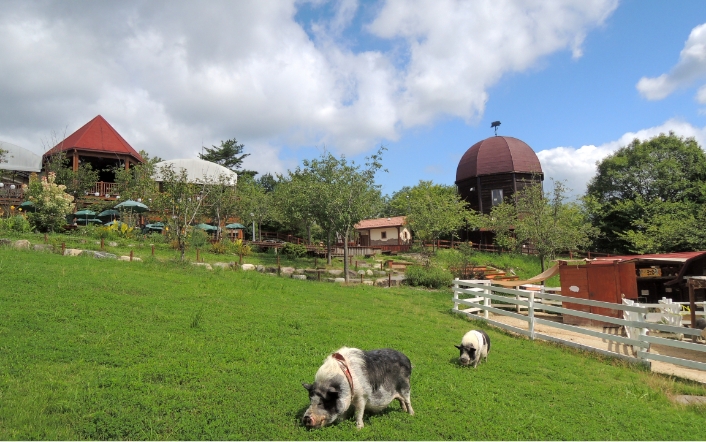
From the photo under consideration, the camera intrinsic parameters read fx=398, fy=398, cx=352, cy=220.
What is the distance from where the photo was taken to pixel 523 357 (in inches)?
313

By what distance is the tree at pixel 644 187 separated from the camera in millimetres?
33469

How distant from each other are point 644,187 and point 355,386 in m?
42.1

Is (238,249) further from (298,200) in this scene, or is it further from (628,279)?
(628,279)

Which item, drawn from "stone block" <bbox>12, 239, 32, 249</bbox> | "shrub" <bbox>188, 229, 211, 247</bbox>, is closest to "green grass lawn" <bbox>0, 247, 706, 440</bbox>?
"stone block" <bbox>12, 239, 32, 249</bbox>

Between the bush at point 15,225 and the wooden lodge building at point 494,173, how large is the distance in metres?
33.2

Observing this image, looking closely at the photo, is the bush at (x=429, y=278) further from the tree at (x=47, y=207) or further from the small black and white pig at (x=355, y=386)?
the tree at (x=47, y=207)

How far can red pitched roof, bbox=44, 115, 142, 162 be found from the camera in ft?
97.5

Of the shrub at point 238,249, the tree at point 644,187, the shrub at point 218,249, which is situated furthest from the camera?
the tree at point 644,187

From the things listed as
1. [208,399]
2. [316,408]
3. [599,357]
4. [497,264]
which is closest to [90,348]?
[208,399]

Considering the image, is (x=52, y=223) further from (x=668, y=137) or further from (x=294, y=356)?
(x=668, y=137)

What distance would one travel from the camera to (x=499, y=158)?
38.4 m

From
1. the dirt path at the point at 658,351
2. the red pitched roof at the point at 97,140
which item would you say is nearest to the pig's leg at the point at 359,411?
the dirt path at the point at 658,351

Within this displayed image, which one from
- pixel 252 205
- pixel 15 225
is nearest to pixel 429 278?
pixel 252 205

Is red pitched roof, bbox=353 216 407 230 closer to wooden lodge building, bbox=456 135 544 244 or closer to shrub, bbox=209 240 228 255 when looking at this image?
wooden lodge building, bbox=456 135 544 244
